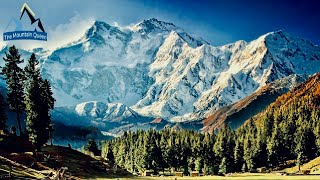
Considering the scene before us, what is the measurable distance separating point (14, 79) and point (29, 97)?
1691 cm

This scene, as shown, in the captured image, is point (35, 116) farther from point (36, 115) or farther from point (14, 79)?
point (14, 79)

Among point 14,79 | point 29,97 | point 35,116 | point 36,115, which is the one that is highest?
point 14,79

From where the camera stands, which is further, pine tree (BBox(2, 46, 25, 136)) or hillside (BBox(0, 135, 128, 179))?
pine tree (BBox(2, 46, 25, 136))

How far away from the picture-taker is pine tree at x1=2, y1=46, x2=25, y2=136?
12338 centimetres

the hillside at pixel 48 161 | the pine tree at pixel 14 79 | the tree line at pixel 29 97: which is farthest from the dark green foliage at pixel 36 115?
the pine tree at pixel 14 79

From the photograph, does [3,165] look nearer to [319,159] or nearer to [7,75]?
[7,75]

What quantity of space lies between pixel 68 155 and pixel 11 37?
68312mm

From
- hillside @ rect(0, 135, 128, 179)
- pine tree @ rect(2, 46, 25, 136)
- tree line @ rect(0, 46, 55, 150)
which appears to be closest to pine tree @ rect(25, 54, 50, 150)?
tree line @ rect(0, 46, 55, 150)

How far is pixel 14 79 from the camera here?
413 feet

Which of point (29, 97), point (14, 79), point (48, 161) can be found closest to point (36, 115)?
point (29, 97)

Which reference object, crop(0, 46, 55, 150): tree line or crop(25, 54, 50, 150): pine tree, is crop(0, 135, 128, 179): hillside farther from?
crop(0, 46, 55, 150): tree line

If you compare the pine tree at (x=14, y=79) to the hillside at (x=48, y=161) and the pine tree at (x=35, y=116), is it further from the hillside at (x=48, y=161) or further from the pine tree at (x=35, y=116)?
the pine tree at (x=35, y=116)

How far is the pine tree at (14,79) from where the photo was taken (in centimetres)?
12338

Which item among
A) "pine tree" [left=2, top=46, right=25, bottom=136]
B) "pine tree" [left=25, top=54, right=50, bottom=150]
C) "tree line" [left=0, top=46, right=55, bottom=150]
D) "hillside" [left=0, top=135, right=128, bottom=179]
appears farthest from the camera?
"pine tree" [left=2, top=46, right=25, bottom=136]
